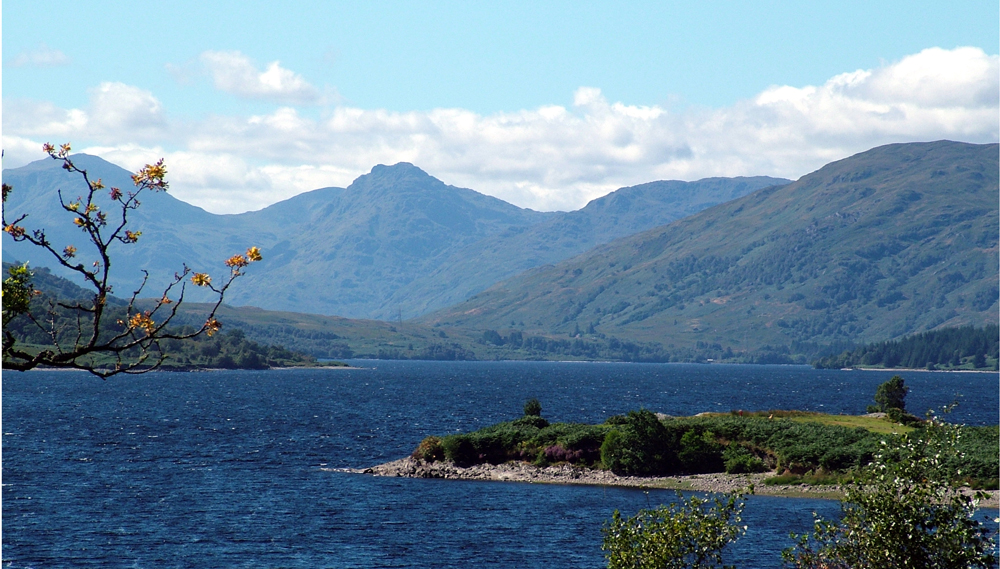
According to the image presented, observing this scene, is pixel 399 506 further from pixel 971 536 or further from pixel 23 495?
pixel 971 536

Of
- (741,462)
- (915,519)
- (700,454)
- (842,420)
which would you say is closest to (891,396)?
(842,420)

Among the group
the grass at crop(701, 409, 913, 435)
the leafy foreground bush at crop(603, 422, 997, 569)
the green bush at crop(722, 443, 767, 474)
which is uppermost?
the leafy foreground bush at crop(603, 422, 997, 569)

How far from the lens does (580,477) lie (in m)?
90.7

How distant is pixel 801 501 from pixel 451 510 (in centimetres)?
3063

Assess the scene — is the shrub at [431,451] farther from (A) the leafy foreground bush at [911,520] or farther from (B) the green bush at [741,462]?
(A) the leafy foreground bush at [911,520]

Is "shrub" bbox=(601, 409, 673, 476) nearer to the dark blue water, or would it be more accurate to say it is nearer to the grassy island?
the grassy island

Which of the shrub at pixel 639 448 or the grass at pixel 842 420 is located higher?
the grass at pixel 842 420

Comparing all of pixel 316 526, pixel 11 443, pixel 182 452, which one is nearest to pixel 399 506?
pixel 316 526

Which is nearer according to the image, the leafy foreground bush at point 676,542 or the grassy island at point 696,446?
the leafy foreground bush at point 676,542

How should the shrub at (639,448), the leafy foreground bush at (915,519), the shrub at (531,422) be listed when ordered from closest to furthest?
the leafy foreground bush at (915,519), the shrub at (639,448), the shrub at (531,422)

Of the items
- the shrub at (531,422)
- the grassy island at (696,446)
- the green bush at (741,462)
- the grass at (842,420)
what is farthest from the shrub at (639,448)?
the grass at (842,420)

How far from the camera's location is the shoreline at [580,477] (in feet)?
269

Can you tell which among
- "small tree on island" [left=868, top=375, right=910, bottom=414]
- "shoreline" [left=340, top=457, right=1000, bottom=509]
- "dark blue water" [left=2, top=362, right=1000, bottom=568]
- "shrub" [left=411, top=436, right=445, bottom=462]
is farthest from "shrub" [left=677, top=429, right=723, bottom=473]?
"small tree on island" [left=868, top=375, right=910, bottom=414]

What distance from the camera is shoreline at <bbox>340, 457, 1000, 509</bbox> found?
81875 millimetres
